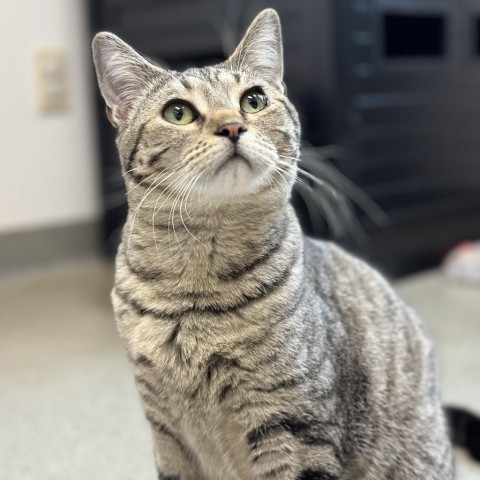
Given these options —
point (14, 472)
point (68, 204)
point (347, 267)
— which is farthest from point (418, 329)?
point (68, 204)

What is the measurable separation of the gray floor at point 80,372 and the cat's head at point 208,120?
562 millimetres

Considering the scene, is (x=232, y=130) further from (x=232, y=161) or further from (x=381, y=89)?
(x=381, y=89)

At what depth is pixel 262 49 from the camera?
35.6 inches

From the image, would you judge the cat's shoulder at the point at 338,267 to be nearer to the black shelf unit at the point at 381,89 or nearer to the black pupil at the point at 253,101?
the black pupil at the point at 253,101

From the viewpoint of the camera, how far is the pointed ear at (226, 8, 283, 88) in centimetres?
90

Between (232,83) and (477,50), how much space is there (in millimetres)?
1535

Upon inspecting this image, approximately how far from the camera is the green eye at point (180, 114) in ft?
2.66

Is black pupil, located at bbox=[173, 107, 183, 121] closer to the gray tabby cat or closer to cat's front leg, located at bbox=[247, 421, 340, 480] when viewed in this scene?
the gray tabby cat

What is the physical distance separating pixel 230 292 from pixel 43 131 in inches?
55.0

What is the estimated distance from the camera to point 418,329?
1.05 m

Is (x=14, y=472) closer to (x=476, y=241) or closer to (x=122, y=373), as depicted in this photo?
(x=122, y=373)

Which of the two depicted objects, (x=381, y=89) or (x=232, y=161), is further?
(x=381, y=89)

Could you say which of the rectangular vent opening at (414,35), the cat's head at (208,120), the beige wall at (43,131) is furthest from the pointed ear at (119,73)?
the beige wall at (43,131)

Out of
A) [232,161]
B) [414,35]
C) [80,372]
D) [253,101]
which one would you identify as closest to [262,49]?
[253,101]
